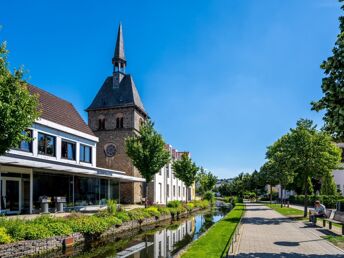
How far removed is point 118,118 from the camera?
1690 inches

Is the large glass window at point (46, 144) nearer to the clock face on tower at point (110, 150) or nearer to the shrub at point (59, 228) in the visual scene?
the shrub at point (59, 228)

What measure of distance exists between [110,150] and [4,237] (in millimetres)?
30637

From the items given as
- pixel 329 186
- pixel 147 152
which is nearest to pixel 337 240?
pixel 147 152

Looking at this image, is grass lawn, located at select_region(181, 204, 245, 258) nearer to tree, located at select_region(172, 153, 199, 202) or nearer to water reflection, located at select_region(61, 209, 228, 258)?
water reflection, located at select_region(61, 209, 228, 258)

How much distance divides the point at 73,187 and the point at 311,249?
19456mm

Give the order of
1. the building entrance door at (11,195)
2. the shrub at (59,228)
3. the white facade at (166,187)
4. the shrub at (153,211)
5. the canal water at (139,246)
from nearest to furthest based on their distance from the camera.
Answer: the canal water at (139,246) → the shrub at (59,228) → the building entrance door at (11,195) → the shrub at (153,211) → the white facade at (166,187)

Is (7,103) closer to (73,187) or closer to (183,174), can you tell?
(73,187)

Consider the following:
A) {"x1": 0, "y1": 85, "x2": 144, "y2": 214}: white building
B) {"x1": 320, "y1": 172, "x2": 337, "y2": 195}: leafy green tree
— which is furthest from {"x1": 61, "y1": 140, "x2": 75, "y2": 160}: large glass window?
{"x1": 320, "y1": 172, "x2": 337, "y2": 195}: leafy green tree

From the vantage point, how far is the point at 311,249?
1264 cm

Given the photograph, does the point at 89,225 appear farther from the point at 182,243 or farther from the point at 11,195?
the point at 11,195

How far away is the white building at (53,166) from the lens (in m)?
20.7

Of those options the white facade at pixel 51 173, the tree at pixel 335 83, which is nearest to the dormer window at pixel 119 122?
the white facade at pixel 51 173

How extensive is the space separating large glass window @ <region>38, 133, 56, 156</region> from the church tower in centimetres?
1506

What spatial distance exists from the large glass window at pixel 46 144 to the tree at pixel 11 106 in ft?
42.2
